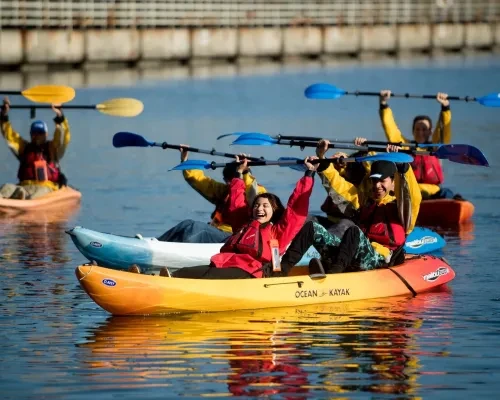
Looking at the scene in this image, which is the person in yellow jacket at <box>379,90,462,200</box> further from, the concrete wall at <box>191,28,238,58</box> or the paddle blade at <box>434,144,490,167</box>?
the concrete wall at <box>191,28,238,58</box>

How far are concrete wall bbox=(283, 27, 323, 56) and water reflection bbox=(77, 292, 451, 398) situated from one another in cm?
4319

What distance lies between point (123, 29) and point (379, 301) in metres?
37.2

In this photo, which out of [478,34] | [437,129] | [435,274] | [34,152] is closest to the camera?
[435,274]

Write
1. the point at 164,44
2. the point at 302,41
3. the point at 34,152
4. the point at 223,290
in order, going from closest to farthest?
the point at 223,290 → the point at 34,152 → the point at 164,44 → the point at 302,41

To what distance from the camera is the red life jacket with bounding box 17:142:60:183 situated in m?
23.4

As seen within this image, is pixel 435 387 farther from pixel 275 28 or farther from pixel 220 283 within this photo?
pixel 275 28

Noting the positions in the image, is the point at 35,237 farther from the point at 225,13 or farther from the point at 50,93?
the point at 225,13

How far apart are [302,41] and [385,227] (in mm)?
43074

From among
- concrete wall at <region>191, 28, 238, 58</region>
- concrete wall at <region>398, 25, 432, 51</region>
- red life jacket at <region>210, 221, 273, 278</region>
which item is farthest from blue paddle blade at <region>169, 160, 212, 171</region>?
concrete wall at <region>398, 25, 432, 51</region>

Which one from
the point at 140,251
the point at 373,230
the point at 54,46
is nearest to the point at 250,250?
the point at 373,230

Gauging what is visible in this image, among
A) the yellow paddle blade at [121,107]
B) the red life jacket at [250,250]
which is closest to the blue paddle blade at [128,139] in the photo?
the yellow paddle blade at [121,107]

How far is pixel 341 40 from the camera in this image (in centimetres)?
5947

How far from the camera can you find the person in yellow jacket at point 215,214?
17.0 meters

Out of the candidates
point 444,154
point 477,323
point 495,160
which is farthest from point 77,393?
point 495,160
